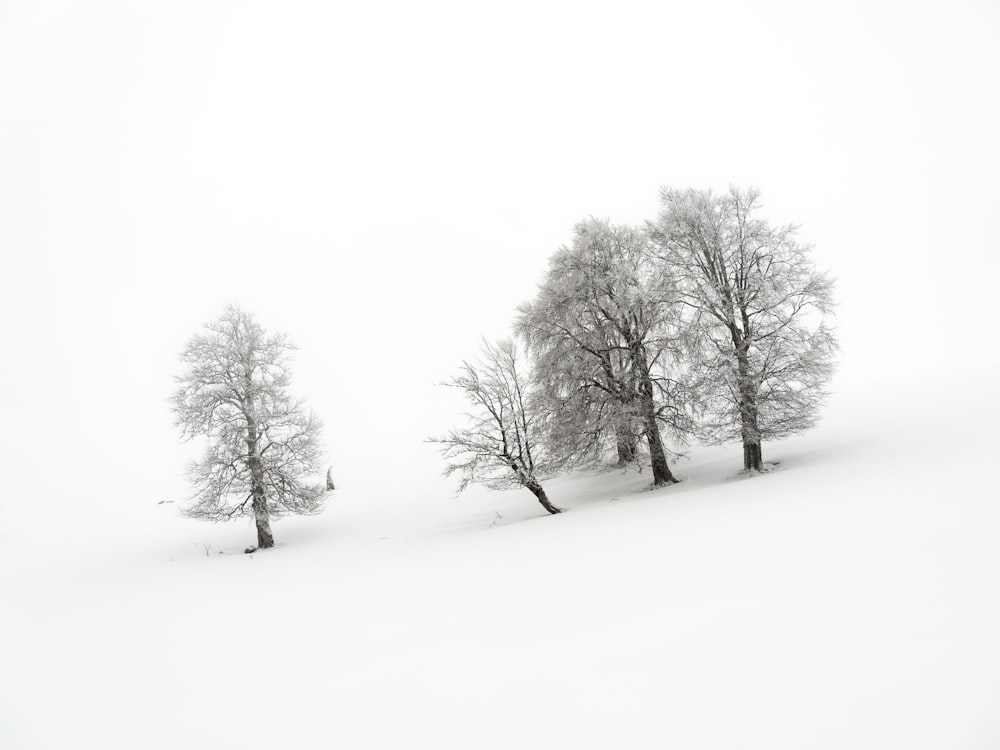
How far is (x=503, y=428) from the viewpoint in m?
15.2

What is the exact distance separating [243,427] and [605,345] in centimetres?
1406

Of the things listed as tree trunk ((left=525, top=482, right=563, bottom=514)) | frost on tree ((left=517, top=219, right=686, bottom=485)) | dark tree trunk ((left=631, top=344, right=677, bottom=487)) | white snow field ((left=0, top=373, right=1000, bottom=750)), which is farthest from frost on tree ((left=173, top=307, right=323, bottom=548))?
dark tree trunk ((left=631, top=344, right=677, bottom=487))

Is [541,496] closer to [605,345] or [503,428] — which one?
[503,428]

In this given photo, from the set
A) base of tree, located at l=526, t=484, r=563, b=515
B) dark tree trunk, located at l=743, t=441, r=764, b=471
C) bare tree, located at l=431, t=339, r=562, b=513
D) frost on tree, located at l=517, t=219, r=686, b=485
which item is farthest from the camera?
frost on tree, located at l=517, t=219, r=686, b=485

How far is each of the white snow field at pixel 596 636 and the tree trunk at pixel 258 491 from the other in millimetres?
4585

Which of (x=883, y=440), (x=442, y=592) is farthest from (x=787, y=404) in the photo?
(x=442, y=592)

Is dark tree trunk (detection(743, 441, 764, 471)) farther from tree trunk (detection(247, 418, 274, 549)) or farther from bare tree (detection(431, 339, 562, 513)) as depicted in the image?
tree trunk (detection(247, 418, 274, 549))

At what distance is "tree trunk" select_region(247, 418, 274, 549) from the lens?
16328 millimetres

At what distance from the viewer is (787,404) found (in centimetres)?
1433

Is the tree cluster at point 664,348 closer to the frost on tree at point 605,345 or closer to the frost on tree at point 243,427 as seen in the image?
the frost on tree at point 605,345

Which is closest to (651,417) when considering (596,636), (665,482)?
(665,482)

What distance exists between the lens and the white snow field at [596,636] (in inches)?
136

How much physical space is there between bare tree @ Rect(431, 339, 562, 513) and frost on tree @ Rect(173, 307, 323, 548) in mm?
6387

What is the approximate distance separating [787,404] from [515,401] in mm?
9021
